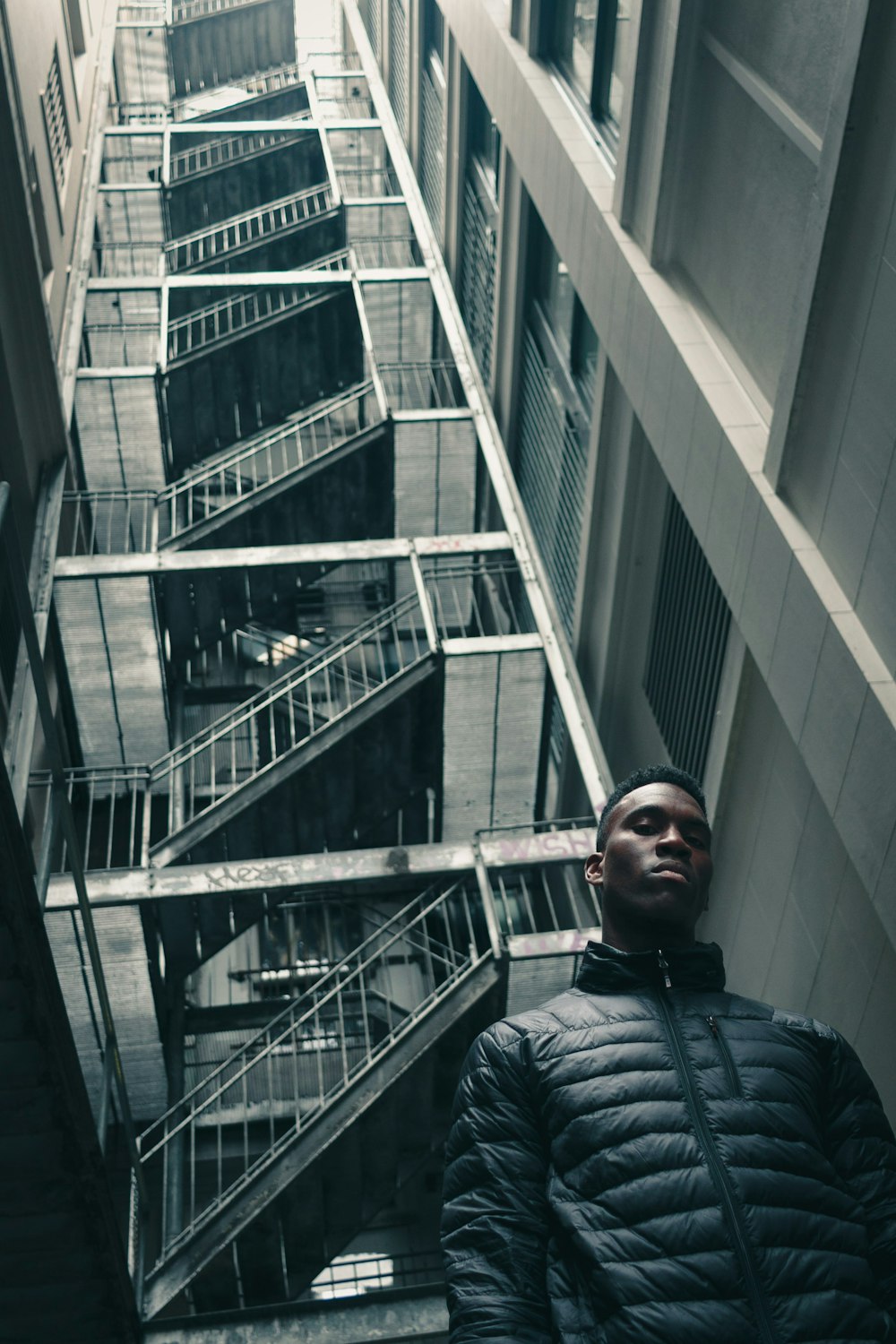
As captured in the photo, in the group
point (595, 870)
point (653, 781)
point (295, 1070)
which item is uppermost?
point (653, 781)

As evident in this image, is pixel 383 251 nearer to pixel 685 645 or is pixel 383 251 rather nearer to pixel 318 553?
pixel 318 553

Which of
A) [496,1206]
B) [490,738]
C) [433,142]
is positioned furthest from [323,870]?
[433,142]

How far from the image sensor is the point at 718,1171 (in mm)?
3439

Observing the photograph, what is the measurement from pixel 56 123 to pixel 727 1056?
51.5 feet

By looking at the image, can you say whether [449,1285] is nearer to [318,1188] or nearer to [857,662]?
[857,662]

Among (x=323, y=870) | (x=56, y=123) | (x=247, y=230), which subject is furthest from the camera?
(x=247, y=230)

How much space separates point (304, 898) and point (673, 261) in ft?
22.0

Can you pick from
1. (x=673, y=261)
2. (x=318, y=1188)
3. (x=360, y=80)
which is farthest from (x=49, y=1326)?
(x=360, y=80)

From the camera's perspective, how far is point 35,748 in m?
10.4

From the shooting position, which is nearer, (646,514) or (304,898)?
(646,514)

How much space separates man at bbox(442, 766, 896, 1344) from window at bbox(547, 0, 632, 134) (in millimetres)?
8154

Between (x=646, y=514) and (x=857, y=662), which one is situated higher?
(x=857, y=662)

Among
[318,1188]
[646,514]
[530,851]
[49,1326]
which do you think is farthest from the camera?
[646,514]

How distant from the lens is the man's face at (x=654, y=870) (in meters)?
3.98
